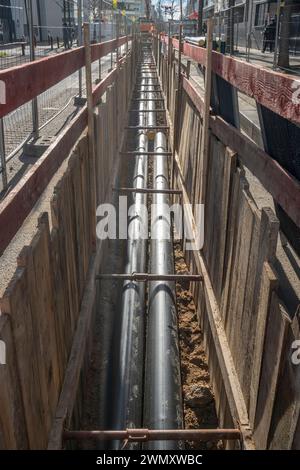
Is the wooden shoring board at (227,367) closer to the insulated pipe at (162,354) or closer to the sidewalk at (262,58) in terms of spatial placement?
the insulated pipe at (162,354)

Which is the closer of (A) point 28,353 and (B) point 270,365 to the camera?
(A) point 28,353

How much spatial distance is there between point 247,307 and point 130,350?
5.02 ft

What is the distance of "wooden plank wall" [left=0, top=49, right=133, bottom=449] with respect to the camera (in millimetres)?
2193

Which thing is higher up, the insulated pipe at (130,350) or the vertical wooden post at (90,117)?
the vertical wooden post at (90,117)

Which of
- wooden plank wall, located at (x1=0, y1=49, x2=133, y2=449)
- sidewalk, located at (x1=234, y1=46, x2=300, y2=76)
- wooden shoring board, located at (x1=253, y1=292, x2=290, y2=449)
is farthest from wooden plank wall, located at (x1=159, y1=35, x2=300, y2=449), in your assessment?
sidewalk, located at (x1=234, y1=46, x2=300, y2=76)

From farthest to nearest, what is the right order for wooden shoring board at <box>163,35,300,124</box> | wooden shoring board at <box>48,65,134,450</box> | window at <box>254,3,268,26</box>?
window at <box>254,3,268,26</box> → wooden shoring board at <box>48,65,134,450</box> → wooden shoring board at <box>163,35,300,124</box>

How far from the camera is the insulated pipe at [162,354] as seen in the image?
3.62 m

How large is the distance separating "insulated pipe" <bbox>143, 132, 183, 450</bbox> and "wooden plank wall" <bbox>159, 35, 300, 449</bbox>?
0.35 metres

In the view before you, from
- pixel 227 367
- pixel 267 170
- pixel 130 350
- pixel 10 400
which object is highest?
pixel 267 170

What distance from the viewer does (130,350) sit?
14.1 ft

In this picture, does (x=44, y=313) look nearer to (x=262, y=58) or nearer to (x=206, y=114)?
(x=206, y=114)

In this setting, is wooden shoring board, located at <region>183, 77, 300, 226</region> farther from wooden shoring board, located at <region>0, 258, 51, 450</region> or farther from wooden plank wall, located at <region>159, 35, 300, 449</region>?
wooden shoring board, located at <region>0, 258, 51, 450</region>

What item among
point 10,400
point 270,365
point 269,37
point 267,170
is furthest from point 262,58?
point 10,400

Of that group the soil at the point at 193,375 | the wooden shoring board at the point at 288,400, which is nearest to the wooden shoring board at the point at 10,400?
the wooden shoring board at the point at 288,400
